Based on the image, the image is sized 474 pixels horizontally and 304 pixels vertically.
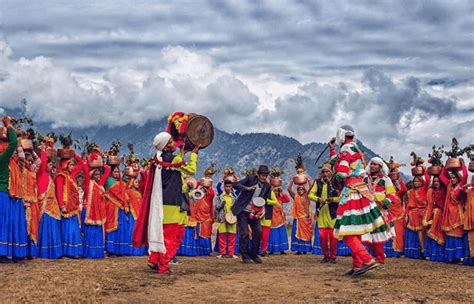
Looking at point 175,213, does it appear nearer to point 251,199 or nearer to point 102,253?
point 251,199

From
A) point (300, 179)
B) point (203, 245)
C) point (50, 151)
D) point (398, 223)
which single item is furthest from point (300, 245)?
point (50, 151)

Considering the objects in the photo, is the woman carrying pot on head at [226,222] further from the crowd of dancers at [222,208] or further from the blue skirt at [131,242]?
the blue skirt at [131,242]

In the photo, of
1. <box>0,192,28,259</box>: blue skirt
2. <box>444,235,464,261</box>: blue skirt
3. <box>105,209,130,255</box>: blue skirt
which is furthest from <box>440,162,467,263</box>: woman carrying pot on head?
<box>0,192,28,259</box>: blue skirt

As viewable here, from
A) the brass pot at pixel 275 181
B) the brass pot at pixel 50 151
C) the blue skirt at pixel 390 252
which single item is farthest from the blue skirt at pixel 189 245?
the blue skirt at pixel 390 252

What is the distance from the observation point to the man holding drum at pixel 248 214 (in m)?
11.7

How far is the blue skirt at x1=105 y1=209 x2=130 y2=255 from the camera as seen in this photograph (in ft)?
42.6

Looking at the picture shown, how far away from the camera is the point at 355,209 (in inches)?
352

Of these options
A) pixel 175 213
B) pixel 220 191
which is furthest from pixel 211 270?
pixel 220 191

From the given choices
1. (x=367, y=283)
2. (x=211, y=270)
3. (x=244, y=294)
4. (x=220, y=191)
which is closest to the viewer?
(x=244, y=294)

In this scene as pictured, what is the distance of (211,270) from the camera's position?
9875 millimetres

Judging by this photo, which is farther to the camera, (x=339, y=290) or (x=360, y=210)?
(x=360, y=210)

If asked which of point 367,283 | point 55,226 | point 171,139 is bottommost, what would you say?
point 367,283

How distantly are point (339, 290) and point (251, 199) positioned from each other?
4.54m

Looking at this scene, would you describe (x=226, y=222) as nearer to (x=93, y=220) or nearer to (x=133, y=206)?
(x=133, y=206)
